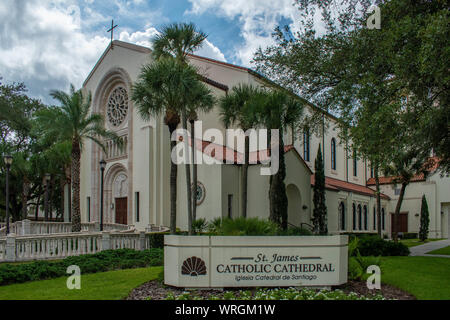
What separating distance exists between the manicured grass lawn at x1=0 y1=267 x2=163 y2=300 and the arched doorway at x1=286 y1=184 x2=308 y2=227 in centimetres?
1797

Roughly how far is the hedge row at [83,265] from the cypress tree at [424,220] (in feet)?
93.9

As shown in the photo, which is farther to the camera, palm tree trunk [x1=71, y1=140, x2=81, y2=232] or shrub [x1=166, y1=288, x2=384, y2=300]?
palm tree trunk [x1=71, y1=140, x2=81, y2=232]

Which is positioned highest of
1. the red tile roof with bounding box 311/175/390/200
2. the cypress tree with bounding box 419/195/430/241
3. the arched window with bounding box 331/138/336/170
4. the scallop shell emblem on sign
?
the arched window with bounding box 331/138/336/170

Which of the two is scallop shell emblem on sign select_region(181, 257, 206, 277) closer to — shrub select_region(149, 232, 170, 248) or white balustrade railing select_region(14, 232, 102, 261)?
white balustrade railing select_region(14, 232, 102, 261)

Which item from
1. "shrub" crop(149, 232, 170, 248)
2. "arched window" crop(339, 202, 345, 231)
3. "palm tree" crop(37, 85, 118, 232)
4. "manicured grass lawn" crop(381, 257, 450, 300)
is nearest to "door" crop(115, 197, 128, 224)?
"palm tree" crop(37, 85, 118, 232)

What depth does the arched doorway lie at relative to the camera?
28.9 meters

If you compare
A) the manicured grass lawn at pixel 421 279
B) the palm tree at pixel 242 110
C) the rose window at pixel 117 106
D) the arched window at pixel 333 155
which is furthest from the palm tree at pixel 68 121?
the arched window at pixel 333 155

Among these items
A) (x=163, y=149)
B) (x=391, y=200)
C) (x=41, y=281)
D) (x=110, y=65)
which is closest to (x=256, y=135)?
(x=163, y=149)

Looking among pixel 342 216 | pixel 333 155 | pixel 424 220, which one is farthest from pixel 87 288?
pixel 424 220

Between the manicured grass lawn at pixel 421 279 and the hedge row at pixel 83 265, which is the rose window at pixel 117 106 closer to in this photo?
the hedge row at pixel 83 265

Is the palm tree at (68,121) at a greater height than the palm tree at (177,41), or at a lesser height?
lesser

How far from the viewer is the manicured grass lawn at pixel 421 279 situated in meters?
9.46

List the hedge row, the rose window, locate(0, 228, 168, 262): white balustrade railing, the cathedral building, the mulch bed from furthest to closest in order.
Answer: the rose window < the cathedral building < locate(0, 228, 168, 262): white balustrade railing < the hedge row < the mulch bed

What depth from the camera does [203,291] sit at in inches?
369
